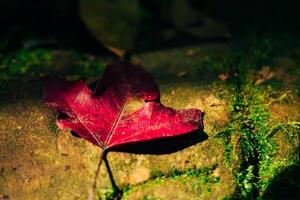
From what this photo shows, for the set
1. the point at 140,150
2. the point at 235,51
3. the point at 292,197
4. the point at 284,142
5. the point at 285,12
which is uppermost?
the point at 285,12

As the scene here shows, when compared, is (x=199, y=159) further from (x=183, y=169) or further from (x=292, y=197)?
(x=292, y=197)

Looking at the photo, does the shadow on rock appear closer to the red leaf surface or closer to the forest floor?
the forest floor

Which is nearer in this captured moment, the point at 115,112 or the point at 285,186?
the point at 285,186

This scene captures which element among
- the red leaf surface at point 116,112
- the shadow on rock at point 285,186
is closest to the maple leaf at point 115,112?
the red leaf surface at point 116,112

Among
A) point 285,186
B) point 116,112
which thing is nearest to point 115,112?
point 116,112

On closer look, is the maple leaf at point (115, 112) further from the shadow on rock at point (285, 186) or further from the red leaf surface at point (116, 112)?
the shadow on rock at point (285, 186)

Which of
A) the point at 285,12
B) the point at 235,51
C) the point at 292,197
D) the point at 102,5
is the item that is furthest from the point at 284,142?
the point at 102,5

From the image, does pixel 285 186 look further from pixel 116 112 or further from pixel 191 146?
pixel 116 112

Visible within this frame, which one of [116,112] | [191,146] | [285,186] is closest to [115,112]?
[116,112]
